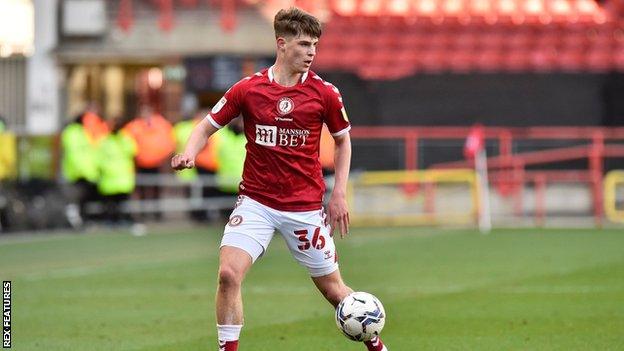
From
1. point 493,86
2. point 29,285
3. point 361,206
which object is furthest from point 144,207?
point 29,285

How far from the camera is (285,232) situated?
8.19 meters

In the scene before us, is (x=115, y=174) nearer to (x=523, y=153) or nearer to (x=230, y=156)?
(x=230, y=156)

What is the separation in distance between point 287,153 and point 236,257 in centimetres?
64

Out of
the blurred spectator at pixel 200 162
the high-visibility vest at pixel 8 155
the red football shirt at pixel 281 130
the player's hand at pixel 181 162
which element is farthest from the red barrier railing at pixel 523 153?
the player's hand at pixel 181 162

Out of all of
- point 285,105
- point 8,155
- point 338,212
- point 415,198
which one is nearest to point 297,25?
point 285,105

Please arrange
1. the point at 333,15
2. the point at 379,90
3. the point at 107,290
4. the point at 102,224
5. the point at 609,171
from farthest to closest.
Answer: the point at 333,15, the point at 379,90, the point at 609,171, the point at 102,224, the point at 107,290

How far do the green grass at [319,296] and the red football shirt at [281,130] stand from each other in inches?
70.1

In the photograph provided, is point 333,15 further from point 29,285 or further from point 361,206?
point 29,285

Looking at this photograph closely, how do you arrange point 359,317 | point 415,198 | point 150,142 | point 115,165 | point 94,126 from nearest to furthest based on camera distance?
point 359,317
point 115,165
point 94,126
point 415,198
point 150,142

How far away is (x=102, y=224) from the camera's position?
1026 inches

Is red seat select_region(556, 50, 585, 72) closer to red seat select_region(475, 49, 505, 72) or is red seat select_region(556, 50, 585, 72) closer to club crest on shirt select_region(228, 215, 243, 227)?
red seat select_region(475, 49, 505, 72)

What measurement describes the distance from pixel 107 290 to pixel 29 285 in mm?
976

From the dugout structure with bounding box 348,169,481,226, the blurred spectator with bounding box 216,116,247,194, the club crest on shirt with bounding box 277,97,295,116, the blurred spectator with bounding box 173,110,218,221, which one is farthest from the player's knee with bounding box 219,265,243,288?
the blurred spectator with bounding box 173,110,218,221

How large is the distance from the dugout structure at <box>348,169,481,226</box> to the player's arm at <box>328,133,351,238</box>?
61.6ft
